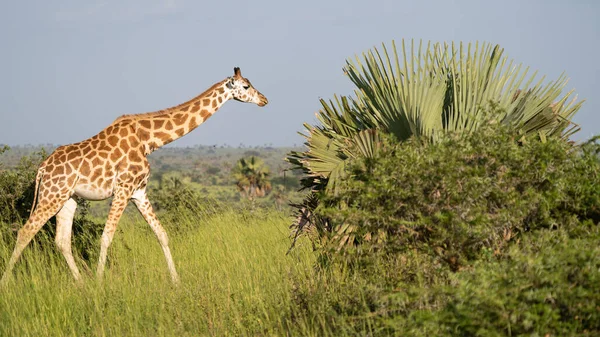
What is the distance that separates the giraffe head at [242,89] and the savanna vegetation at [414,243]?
204cm

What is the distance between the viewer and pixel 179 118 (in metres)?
10.2

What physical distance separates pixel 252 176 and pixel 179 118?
117ft

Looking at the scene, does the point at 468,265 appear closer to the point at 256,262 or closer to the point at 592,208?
the point at 592,208

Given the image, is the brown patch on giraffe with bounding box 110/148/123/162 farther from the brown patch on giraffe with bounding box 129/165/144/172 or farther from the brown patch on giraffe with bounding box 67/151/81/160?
the brown patch on giraffe with bounding box 67/151/81/160

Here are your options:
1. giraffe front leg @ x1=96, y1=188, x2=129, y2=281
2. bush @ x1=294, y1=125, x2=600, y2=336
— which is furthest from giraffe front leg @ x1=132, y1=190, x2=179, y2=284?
bush @ x1=294, y1=125, x2=600, y2=336

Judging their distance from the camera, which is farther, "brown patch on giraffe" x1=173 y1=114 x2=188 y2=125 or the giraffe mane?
"brown patch on giraffe" x1=173 y1=114 x2=188 y2=125

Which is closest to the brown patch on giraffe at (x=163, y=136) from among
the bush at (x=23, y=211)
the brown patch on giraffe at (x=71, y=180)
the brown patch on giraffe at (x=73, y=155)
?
the brown patch on giraffe at (x=73, y=155)

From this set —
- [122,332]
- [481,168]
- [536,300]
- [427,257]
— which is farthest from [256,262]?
[536,300]

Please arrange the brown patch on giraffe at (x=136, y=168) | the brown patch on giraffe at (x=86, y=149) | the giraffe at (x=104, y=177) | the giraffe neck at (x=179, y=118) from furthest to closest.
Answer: the giraffe neck at (x=179, y=118), the brown patch on giraffe at (x=136, y=168), the brown patch on giraffe at (x=86, y=149), the giraffe at (x=104, y=177)

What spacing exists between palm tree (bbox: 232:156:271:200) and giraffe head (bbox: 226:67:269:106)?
115 ft

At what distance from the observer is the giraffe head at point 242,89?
405 inches

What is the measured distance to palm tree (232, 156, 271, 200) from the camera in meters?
45.8

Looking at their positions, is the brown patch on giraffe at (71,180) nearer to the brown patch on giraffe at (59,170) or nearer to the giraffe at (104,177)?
the giraffe at (104,177)

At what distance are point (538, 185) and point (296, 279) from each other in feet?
8.26
